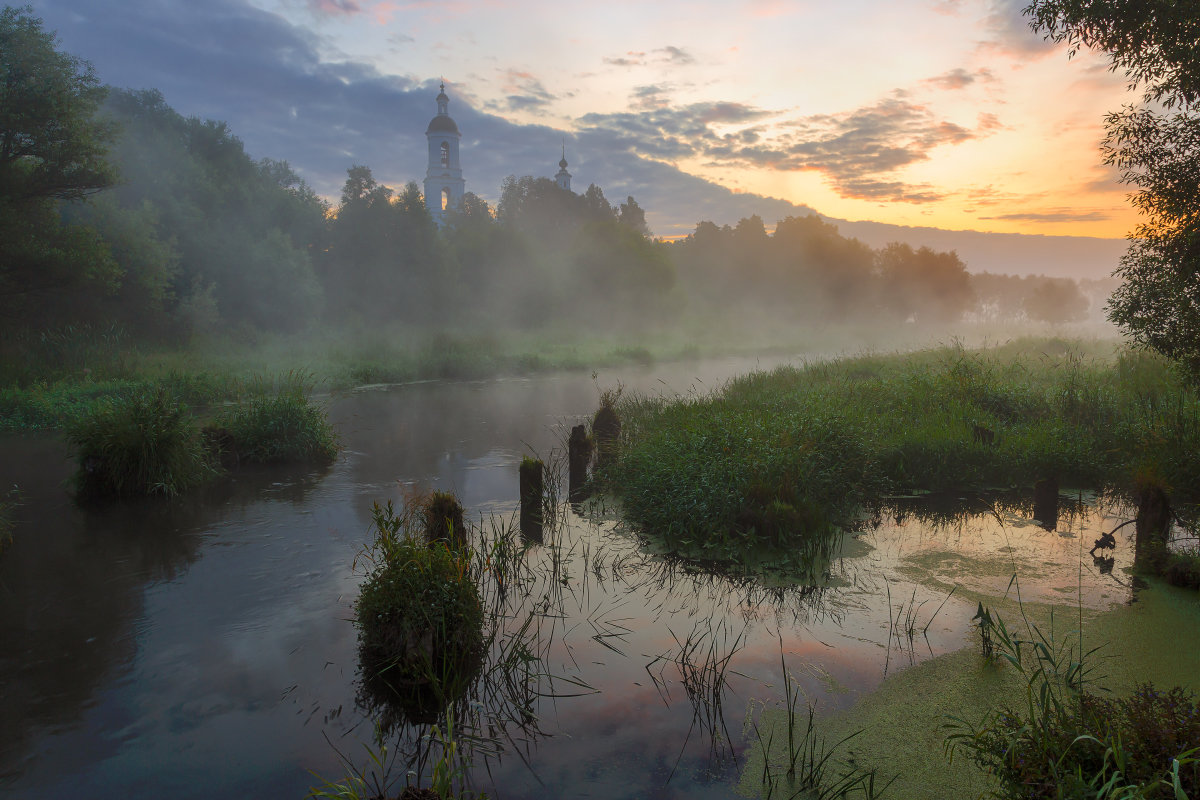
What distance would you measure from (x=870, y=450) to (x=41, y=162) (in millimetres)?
23746

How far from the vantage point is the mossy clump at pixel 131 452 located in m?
9.85

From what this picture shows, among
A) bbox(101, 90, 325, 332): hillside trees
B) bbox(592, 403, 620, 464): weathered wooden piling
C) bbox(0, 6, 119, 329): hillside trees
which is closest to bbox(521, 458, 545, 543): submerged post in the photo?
bbox(592, 403, 620, 464): weathered wooden piling

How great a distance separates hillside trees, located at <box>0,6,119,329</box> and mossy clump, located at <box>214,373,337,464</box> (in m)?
11.3

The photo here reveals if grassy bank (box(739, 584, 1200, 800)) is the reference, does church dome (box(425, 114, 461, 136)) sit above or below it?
above

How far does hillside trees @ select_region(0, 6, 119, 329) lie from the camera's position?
19.0m

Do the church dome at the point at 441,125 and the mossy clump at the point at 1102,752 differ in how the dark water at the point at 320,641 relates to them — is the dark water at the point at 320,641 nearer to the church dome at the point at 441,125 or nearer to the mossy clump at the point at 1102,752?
the mossy clump at the point at 1102,752

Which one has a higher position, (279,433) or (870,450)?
(870,450)

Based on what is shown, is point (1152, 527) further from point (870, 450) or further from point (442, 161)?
point (442, 161)

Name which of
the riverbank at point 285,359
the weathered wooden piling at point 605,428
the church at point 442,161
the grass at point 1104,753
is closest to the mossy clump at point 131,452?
the riverbank at point 285,359

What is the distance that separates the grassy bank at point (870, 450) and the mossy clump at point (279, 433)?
222 inches

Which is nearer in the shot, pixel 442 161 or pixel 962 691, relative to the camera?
pixel 962 691

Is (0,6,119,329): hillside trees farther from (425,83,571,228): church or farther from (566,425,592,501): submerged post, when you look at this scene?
(425,83,571,228): church

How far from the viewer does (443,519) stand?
21.2ft

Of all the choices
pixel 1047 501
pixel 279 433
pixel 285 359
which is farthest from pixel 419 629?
pixel 285 359
